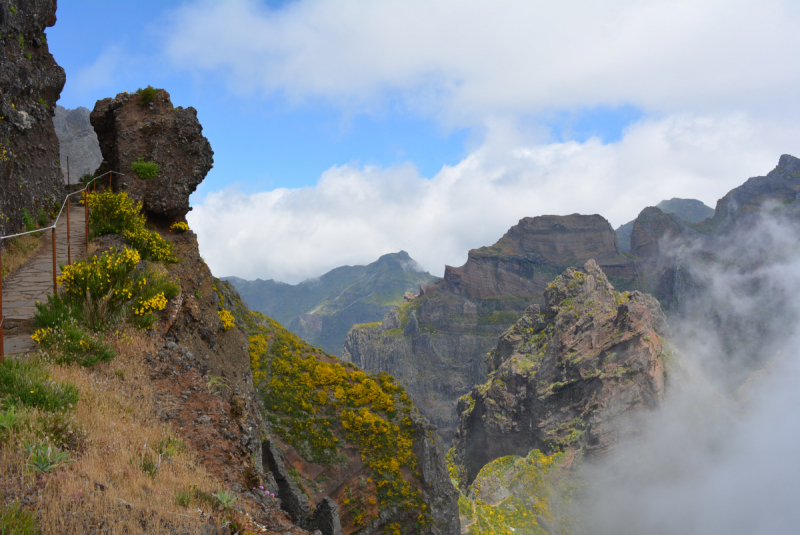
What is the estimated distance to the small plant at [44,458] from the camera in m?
4.60

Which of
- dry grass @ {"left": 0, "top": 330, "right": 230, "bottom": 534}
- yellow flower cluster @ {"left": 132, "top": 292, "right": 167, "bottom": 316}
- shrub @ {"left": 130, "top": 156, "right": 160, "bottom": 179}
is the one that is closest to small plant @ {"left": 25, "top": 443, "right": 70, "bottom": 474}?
dry grass @ {"left": 0, "top": 330, "right": 230, "bottom": 534}

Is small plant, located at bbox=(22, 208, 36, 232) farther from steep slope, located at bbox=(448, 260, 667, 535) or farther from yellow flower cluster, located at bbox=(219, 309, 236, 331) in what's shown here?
steep slope, located at bbox=(448, 260, 667, 535)

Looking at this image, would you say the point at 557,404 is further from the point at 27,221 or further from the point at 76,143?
the point at 76,143

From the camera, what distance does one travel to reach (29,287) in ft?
33.3

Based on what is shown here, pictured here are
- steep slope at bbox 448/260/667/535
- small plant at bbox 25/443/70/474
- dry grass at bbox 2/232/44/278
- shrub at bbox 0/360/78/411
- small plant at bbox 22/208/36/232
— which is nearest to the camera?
small plant at bbox 25/443/70/474

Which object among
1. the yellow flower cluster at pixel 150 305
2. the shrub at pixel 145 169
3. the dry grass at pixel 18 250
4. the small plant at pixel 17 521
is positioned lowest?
the small plant at pixel 17 521

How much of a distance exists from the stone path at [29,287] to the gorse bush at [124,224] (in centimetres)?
87

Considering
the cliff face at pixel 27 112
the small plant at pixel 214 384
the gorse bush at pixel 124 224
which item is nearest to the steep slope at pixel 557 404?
the small plant at pixel 214 384

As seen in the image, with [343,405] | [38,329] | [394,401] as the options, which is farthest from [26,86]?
[394,401]

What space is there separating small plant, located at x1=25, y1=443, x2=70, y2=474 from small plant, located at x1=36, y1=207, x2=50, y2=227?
1366cm

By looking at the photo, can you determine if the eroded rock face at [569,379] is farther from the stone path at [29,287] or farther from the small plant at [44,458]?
the small plant at [44,458]

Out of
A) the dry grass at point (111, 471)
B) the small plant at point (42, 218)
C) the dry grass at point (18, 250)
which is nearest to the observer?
the dry grass at point (111, 471)

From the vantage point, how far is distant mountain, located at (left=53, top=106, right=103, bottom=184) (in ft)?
236

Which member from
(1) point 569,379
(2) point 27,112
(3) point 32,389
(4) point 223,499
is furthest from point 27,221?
(1) point 569,379
